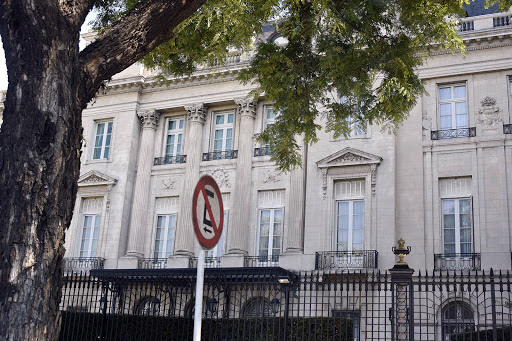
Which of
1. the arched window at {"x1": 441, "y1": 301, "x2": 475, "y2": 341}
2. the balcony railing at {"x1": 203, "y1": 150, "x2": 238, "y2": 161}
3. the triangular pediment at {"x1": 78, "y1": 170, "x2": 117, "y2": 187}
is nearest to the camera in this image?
the arched window at {"x1": 441, "y1": 301, "x2": 475, "y2": 341}

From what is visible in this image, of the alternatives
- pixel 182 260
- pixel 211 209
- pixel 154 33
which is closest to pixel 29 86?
pixel 154 33

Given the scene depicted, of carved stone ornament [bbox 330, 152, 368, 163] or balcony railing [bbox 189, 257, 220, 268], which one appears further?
balcony railing [bbox 189, 257, 220, 268]

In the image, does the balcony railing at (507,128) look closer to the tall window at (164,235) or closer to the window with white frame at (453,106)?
the window with white frame at (453,106)

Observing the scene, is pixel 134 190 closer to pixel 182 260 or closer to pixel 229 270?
pixel 182 260

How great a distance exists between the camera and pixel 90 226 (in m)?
30.2

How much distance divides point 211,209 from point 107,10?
785 cm

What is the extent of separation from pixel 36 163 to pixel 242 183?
20.6 metres

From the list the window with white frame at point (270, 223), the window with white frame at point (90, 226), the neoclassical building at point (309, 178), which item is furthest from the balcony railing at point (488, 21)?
the window with white frame at point (90, 226)

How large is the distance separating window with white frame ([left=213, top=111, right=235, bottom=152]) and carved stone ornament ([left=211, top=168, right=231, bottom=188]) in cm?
110

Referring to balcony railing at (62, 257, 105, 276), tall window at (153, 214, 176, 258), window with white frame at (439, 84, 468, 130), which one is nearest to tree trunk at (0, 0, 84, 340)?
window with white frame at (439, 84, 468, 130)

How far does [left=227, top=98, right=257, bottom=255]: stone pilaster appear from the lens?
26734 millimetres

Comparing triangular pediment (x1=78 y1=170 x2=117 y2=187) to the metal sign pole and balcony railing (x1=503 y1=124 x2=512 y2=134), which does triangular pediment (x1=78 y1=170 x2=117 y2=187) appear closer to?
balcony railing (x1=503 y1=124 x2=512 y2=134)

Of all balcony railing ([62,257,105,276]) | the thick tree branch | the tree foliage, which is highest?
the tree foliage

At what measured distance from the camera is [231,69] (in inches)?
1135
